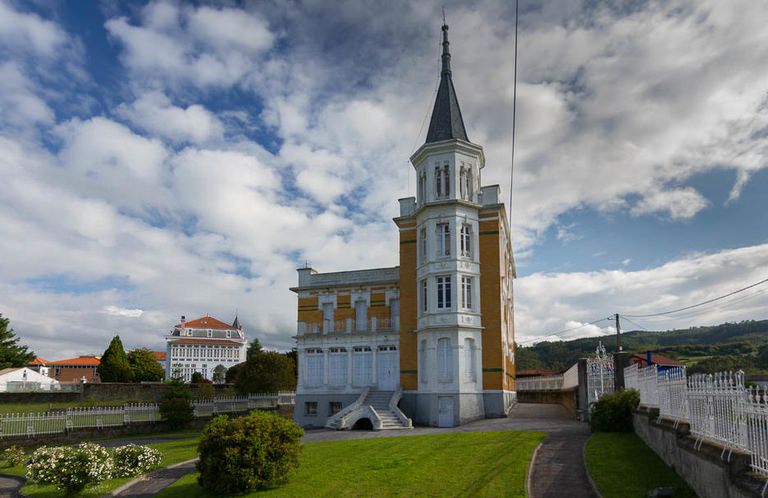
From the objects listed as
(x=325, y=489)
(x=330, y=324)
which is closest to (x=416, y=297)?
(x=330, y=324)

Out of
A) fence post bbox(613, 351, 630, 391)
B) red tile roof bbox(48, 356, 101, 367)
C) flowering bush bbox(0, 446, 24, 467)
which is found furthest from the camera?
red tile roof bbox(48, 356, 101, 367)

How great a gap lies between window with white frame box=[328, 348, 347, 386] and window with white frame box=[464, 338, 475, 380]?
8.04 metres

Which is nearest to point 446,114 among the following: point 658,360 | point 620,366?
point 620,366

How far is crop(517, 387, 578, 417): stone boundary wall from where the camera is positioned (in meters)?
28.8

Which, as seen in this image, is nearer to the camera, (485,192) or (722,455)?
(722,455)

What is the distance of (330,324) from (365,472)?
2130 cm

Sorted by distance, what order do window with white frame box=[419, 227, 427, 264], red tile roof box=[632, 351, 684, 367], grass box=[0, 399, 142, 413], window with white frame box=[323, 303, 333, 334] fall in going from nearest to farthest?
1. red tile roof box=[632, 351, 684, 367]
2. window with white frame box=[419, 227, 427, 264]
3. window with white frame box=[323, 303, 333, 334]
4. grass box=[0, 399, 142, 413]

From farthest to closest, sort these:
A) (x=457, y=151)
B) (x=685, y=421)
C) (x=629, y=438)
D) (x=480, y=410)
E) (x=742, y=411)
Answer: (x=457, y=151)
(x=480, y=410)
(x=629, y=438)
(x=685, y=421)
(x=742, y=411)

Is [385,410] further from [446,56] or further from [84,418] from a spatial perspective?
[446,56]

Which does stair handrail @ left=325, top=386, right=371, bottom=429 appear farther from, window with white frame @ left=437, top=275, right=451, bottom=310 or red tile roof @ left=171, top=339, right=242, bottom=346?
red tile roof @ left=171, top=339, right=242, bottom=346

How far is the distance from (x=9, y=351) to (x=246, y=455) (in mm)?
54630

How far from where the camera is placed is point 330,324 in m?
34.6

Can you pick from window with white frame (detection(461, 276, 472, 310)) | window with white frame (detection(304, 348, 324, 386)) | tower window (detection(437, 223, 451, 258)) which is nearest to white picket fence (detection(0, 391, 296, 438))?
window with white frame (detection(304, 348, 324, 386))

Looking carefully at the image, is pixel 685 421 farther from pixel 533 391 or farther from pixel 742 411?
pixel 533 391
